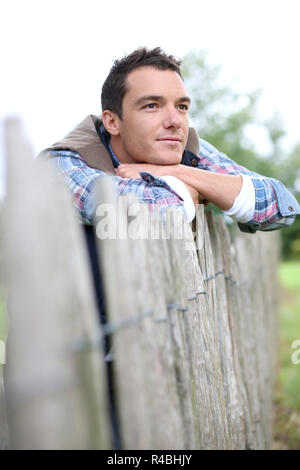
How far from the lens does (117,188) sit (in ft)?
7.37

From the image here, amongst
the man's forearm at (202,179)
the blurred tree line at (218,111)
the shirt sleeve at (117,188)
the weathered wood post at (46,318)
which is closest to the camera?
the weathered wood post at (46,318)

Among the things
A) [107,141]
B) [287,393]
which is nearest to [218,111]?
[287,393]

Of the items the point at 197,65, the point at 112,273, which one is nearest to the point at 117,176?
the point at 112,273

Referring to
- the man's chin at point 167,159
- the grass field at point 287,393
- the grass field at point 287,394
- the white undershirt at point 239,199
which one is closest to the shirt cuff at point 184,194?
the white undershirt at point 239,199

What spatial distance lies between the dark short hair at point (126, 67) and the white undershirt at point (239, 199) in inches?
21.2

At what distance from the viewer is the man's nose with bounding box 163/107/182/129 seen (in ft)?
8.11

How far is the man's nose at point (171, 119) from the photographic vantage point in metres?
2.47

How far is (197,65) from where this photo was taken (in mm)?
20312

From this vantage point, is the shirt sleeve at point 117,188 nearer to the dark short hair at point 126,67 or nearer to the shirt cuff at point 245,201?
the shirt cuff at point 245,201

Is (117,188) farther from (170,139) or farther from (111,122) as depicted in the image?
(111,122)

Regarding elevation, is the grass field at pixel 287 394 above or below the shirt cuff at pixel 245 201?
below

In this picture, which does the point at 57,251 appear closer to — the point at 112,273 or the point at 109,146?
the point at 112,273

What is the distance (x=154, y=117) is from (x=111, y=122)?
285 mm

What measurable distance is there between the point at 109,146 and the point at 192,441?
152 centimetres
